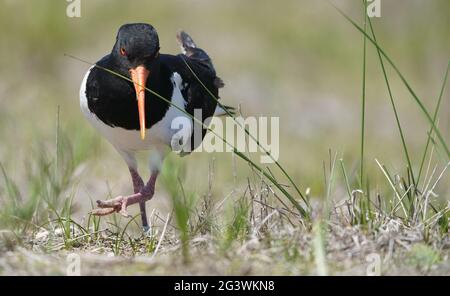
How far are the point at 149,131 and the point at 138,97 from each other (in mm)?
299

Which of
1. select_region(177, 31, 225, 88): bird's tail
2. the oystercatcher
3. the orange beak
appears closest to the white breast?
the oystercatcher

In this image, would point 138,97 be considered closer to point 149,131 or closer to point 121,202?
point 149,131

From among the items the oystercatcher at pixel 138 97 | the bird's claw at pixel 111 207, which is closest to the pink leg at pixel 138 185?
the oystercatcher at pixel 138 97

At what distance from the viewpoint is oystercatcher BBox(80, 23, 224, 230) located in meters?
4.55

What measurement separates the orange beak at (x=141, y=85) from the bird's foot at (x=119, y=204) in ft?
1.19

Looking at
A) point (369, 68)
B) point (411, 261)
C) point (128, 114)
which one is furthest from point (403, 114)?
point (411, 261)

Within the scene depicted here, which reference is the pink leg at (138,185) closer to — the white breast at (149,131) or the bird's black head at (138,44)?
the white breast at (149,131)

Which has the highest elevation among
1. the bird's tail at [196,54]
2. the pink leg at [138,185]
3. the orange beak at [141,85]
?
the bird's tail at [196,54]

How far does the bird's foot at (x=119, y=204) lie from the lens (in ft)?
14.8

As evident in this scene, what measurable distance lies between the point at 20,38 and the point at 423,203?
661 cm

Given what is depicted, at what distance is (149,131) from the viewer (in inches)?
187

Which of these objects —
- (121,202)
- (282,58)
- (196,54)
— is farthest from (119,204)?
(282,58)
